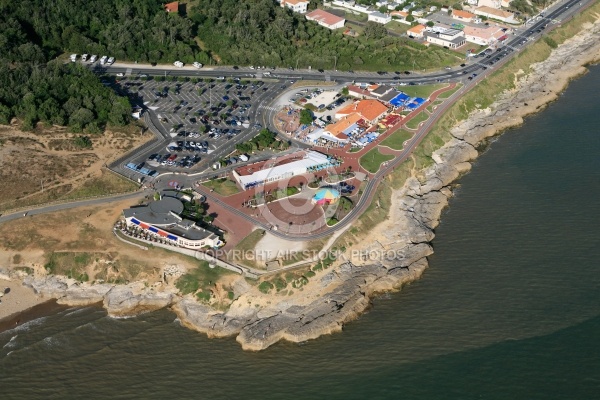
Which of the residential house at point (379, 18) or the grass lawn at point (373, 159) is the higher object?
the residential house at point (379, 18)

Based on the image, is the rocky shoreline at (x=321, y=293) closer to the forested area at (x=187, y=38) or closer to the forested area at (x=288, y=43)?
the forested area at (x=288, y=43)

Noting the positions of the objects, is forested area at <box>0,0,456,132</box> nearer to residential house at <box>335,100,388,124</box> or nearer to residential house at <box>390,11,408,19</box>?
residential house at <box>390,11,408,19</box>

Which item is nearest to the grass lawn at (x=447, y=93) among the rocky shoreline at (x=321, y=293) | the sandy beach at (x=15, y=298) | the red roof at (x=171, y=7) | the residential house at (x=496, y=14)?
the rocky shoreline at (x=321, y=293)

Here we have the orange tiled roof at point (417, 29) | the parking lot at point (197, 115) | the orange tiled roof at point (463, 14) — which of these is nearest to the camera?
the parking lot at point (197, 115)

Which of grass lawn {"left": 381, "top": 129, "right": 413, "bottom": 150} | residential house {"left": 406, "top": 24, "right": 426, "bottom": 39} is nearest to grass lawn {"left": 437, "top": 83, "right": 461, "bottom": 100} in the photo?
grass lawn {"left": 381, "top": 129, "right": 413, "bottom": 150}

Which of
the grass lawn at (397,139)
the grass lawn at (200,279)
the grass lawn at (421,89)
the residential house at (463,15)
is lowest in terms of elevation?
the grass lawn at (200,279)

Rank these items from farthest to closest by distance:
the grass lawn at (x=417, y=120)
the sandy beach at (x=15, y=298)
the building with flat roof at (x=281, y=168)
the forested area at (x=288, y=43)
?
the forested area at (x=288, y=43)
the grass lawn at (x=417, y=120)
the building with flat roof at (x=281, y=168)
the sandy beach at (x=15, y=298)

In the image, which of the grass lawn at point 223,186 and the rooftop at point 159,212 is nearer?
the rooftop at point 159,212
